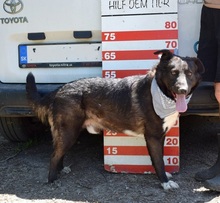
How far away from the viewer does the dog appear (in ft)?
12.5

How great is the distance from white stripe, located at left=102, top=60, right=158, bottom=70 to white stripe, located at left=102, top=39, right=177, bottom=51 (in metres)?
0.12

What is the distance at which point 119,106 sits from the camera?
160 inches

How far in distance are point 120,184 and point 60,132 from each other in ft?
2.41

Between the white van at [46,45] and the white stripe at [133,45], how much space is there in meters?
0.11

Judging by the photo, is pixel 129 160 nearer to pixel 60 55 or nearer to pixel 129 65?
pixel 129 65

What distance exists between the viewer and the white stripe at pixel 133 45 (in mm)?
4271

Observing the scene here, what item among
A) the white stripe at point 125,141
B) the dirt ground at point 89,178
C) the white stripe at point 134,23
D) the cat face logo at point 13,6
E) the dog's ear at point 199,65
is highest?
the cat face logo at point 13,6

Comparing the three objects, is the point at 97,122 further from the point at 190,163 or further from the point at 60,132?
the point at 190,163

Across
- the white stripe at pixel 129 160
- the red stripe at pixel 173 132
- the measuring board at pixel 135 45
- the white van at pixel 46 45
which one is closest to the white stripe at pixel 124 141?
the measuring board at pixel 135 45

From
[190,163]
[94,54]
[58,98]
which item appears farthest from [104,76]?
[190,163]

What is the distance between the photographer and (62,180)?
4266 mm

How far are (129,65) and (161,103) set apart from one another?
66 cm

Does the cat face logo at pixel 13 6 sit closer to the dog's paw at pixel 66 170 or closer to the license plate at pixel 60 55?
the license plate at pixel 60 55

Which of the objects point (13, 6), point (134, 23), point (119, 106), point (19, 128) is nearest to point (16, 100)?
point (19, 128)
